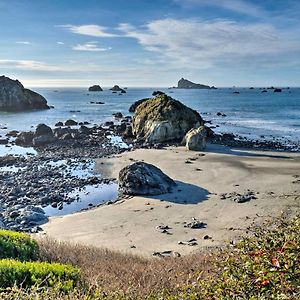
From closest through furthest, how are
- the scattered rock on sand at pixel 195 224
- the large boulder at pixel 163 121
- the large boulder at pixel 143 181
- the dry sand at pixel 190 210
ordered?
the dry sand at pixel 190 210 → the scattered rock on sand at pixel 195 224 → the large boulder at pixel 143 181 → the large boulder at pixel 163 121

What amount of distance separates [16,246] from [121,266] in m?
2.60

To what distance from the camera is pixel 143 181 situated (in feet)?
73.5

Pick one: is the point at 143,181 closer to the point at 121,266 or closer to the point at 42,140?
the point at 121,266

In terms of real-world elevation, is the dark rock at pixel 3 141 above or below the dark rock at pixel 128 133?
below

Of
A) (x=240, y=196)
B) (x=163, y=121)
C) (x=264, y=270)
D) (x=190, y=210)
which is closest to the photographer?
(x=264, y=270)

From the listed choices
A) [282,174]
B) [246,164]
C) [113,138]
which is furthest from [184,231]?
[113,138]

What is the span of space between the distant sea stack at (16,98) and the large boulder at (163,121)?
6040 cm

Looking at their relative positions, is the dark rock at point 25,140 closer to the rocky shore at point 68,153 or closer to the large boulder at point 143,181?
the rocky shore at point 68,153

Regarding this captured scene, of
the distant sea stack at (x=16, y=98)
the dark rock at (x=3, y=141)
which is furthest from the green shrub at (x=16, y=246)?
the distant sea stack at (x=16, y=98)

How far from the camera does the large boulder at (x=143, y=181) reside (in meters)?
22.1

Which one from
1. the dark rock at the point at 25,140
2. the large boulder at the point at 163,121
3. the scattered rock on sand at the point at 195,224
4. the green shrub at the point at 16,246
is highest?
the large boulder at the point at 163,121

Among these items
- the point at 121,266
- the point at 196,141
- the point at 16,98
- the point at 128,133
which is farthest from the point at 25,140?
the point at 16,98

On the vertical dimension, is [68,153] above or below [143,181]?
below

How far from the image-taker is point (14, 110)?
97625 millimetres
